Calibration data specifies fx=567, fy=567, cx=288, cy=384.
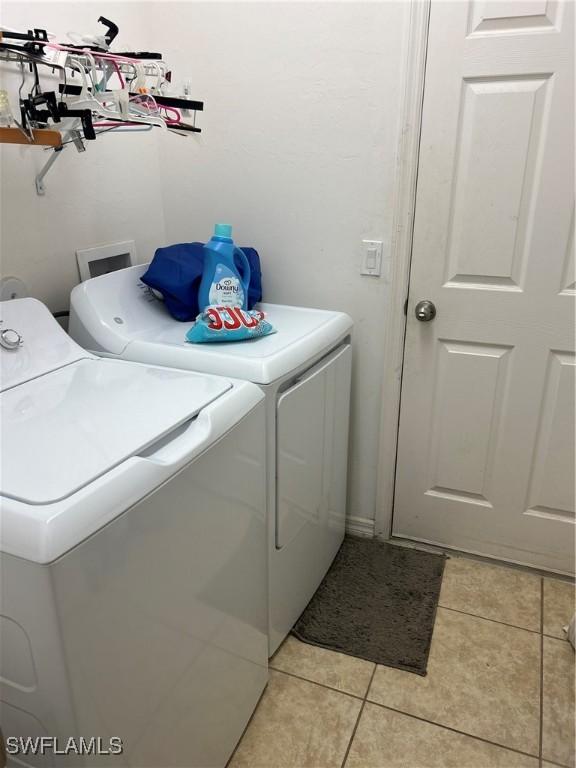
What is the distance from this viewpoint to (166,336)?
164 cm

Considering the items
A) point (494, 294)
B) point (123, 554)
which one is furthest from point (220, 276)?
point (123, 554)

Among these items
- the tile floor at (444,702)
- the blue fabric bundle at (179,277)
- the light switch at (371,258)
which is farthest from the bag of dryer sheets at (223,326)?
the tile floor at (444,702)

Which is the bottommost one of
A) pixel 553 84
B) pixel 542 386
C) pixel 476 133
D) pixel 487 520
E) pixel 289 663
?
pixel 289 663

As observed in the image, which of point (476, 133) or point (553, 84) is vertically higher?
point (553, 84)

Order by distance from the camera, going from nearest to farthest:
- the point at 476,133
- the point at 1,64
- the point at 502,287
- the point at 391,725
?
the point at 1,64
the point at 391,725
the point at 476,133
the point at 502,287

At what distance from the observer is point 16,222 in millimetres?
1546

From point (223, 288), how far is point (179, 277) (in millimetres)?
141

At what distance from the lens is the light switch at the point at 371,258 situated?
1.92 m

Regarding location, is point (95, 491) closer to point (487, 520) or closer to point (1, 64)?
point (1, 64)

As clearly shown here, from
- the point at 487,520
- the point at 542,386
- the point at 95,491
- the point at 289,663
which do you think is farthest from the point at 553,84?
the point at 289,663

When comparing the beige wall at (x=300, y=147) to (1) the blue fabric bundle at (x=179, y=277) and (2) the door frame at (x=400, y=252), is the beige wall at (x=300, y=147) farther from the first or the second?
(1) the blue fabric bundle at (x=179, y=277)

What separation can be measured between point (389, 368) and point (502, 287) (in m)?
0.47

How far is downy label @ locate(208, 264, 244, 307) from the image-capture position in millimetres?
1707

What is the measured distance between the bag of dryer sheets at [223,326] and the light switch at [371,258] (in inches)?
21.0
